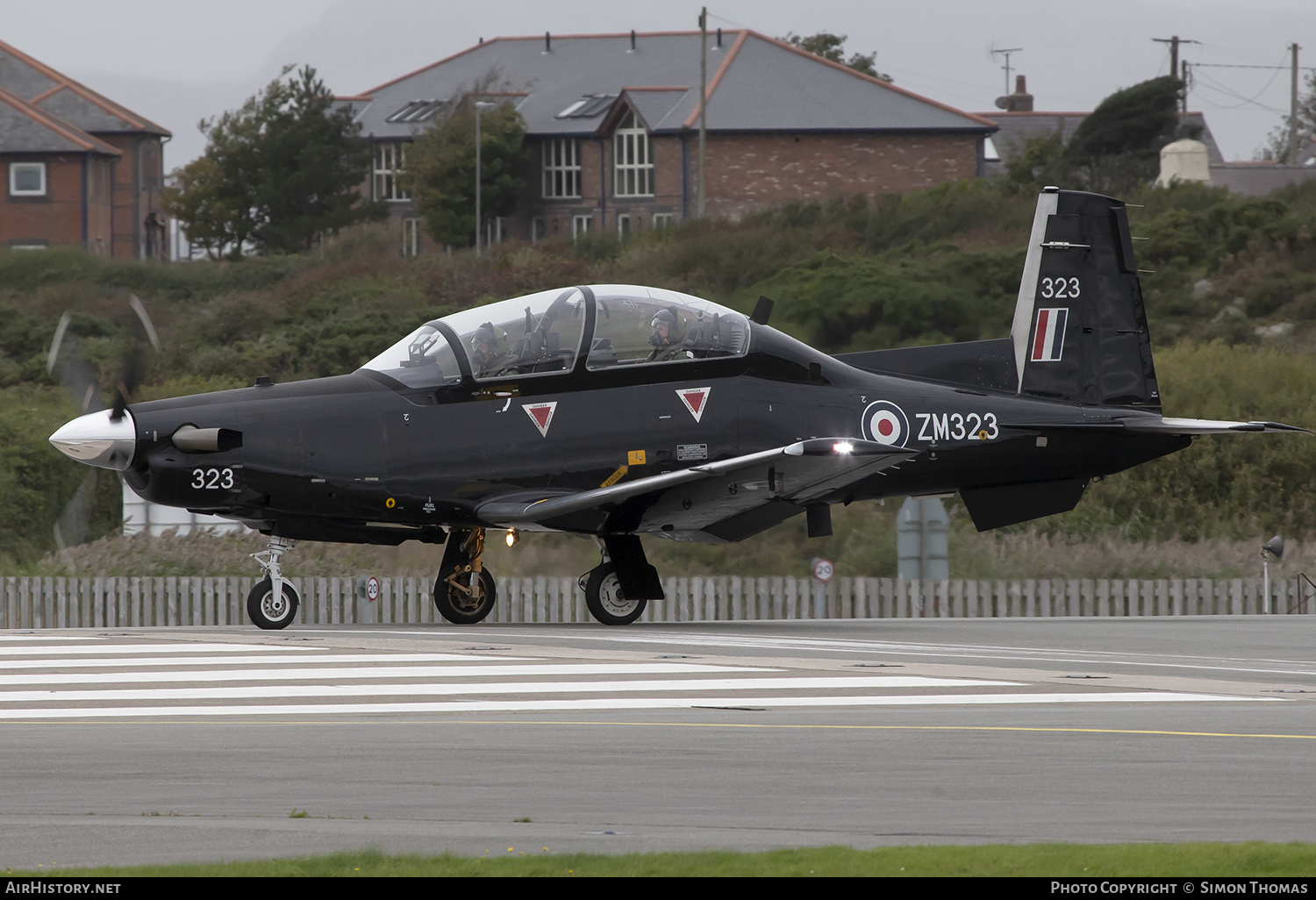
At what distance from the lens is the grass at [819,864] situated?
523 cm

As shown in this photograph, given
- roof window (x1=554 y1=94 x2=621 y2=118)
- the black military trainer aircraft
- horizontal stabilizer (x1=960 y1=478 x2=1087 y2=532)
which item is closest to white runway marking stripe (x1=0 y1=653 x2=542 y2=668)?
the black military trainer aircraft

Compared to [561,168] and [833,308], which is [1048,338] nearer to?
[833,308]

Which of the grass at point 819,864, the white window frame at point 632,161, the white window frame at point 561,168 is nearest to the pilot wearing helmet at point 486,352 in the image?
the grass at point 819,864

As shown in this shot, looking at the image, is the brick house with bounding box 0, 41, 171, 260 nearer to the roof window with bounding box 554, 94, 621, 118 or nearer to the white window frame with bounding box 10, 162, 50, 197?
the white window frame with bounding box 10, 162, 50, 197

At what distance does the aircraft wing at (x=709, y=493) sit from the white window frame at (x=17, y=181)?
6004 centimetres

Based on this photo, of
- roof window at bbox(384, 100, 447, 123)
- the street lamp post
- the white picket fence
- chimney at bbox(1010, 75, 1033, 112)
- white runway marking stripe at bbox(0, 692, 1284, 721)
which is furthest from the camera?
chimney at bbox(1010, 75, 1033, 112)

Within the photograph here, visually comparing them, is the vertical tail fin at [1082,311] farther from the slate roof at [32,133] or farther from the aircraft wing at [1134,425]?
the slate roof at [32,133]

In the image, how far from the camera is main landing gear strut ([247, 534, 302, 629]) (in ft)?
48.3

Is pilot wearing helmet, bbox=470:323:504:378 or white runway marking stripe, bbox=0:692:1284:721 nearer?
white runway marking stripe, bbox=0:692:1284:721

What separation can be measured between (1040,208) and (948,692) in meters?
8.02

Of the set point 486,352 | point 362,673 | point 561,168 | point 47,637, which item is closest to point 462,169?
point 561,168

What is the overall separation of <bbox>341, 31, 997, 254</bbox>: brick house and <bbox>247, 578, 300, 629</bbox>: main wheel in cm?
5233

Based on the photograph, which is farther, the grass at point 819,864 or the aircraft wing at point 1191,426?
the aircraft wing at point 1191,426

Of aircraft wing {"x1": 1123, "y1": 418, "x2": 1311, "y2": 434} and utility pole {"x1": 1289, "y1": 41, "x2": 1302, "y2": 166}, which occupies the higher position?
utility pole {"x1": 1289, "y1": 41, "x2": 1302, "y2": 166}
